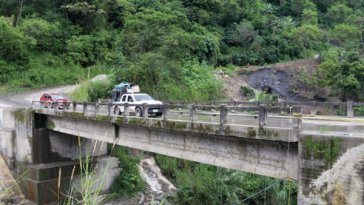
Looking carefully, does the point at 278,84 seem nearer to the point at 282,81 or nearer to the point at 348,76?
the point at 282,81

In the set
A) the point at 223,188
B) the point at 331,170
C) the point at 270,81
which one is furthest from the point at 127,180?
the point at 270,81

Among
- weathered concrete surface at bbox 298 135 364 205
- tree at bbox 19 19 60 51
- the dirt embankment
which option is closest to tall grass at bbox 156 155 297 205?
weathered concrete surface at bbox 298 135 364 205

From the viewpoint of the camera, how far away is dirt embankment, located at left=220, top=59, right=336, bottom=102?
36.3 metres

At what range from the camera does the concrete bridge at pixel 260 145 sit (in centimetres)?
620

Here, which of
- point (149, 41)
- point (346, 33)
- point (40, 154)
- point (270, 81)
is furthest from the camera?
point (346, 33)

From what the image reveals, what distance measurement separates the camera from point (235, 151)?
29.2ft

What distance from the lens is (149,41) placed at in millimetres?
24375

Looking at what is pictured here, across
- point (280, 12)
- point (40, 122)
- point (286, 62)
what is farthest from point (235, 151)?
point (280, 12)

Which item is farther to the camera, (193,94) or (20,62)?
(20,62)

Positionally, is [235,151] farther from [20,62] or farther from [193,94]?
[20,62]

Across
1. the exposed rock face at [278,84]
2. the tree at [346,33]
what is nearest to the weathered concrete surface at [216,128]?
the exposed rock face at [278,84]

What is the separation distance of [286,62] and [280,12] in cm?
2693

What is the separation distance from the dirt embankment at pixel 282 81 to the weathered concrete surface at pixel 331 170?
27.9 meters

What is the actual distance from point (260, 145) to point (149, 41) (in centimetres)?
1809
